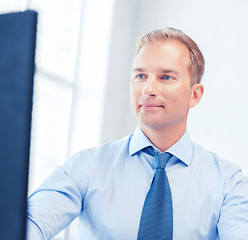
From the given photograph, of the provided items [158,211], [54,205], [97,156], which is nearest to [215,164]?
[158,211]

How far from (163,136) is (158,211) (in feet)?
0.98

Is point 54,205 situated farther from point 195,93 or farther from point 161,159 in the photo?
point 195,93

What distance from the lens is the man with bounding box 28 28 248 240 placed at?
117 cm

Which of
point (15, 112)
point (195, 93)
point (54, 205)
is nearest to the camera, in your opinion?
point (15, 112)

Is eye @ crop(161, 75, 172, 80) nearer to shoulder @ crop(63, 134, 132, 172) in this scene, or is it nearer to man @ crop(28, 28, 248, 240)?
man @ crop(28, 28, 248, 240)

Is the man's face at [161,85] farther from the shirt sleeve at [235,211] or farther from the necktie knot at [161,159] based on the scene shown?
the shirt sleeve at [235,211]

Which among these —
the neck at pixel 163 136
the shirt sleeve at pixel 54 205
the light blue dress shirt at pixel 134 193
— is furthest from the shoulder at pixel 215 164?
the shirt sleeve at pixel 54 205

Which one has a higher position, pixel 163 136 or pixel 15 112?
pixel 15 112

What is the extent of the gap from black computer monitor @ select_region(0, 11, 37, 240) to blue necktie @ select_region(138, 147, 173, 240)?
915 mm

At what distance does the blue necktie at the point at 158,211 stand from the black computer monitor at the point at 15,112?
3.00 ft

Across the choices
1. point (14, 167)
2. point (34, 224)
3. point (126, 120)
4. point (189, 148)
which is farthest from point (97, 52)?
point (14, 167)

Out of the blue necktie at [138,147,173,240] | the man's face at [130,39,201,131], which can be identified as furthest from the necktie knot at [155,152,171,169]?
the man's face at [130,39,201,131]

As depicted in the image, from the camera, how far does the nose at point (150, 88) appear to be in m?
1.24

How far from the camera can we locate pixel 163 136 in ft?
4.39
